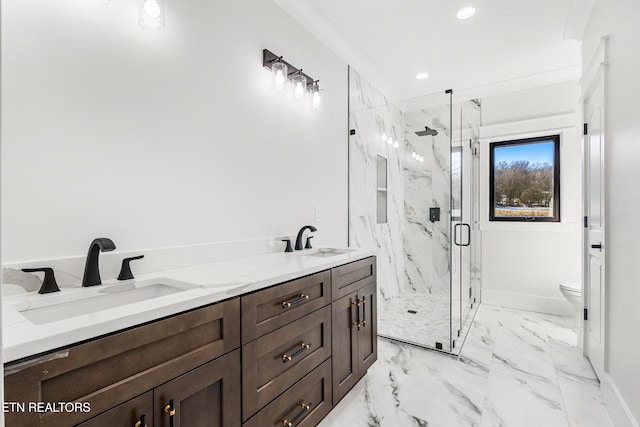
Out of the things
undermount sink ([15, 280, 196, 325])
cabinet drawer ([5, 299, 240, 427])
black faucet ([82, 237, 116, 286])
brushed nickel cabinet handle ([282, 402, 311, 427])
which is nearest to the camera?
cabinet drawer ([5, 299, 240, 427])

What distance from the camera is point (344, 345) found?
1.86 meters

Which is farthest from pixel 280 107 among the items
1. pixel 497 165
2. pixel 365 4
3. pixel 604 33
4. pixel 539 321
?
pixel 539 321

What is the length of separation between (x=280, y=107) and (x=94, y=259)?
1.44 meters

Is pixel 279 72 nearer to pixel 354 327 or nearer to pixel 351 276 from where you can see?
pixel 351 276

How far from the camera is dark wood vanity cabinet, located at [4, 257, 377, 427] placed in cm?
77

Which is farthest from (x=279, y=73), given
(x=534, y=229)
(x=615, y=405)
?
(x=534, y=229)

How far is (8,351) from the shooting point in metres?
0.67

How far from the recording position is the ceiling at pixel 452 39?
94.7 inches

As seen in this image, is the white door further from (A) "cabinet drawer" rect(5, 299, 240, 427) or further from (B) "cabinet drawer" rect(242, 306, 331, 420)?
(A) "cabinet drawer" rect(5, 299, 240, 427)

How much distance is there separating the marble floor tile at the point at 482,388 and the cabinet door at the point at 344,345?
15 cm

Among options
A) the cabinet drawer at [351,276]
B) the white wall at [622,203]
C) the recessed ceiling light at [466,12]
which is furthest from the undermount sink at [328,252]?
the recessed ceiling light at [466,12]

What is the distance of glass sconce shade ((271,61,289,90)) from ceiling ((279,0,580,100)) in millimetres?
491

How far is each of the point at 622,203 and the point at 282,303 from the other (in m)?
1.78

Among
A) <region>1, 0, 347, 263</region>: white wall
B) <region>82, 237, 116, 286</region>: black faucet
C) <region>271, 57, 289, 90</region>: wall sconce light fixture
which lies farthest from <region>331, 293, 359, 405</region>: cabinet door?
<region>271, 57, 289, 90</region>: wall sconce light fixture
